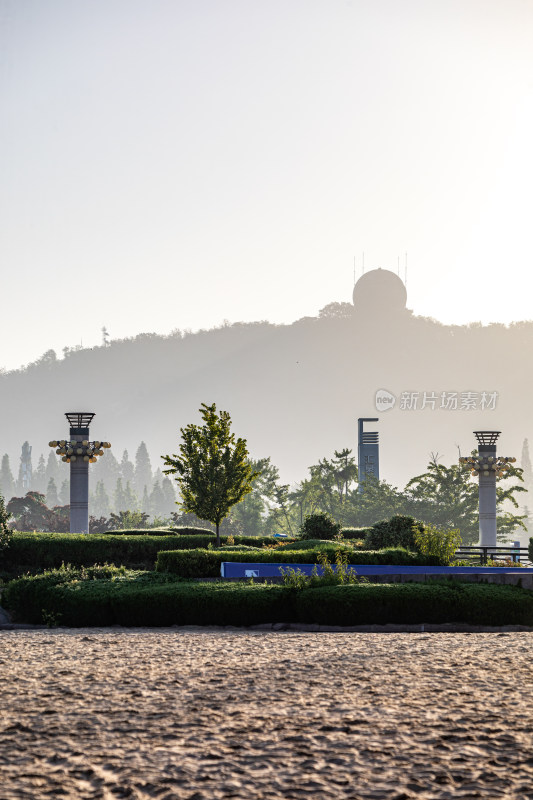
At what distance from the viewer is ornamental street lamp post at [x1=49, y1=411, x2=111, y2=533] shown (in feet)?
107

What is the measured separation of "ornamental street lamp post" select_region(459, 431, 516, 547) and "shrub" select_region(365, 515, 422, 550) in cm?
1035

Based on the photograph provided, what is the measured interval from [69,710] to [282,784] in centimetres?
254

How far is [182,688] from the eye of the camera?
801cm

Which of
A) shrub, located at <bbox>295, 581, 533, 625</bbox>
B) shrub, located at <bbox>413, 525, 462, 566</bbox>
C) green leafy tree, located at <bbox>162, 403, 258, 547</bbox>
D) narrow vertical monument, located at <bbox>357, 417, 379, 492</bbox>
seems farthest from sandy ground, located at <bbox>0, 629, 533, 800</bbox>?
narrow vertical monument, located at <bbox>357, 417, 379, 492</bbox>

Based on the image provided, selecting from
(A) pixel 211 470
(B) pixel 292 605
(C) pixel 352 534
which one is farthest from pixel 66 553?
(C) pixel 352 534

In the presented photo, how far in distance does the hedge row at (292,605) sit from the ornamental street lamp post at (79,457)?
1730 cm

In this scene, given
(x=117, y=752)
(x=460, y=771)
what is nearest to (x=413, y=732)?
(x=460, y=771)

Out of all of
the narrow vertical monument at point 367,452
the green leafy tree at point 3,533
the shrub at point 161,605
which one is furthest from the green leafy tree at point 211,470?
the narrow vertical monument at point 367,452

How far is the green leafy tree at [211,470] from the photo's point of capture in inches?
964

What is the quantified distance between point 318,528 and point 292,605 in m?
13.9

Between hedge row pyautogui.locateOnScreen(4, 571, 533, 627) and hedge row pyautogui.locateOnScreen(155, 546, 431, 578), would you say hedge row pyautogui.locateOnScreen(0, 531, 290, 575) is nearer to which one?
hedge row pyautogui.locateOnScreen(155, 546, 431, 578)

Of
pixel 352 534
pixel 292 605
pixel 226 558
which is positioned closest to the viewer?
pixel 292 605

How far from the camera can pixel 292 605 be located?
15.0m

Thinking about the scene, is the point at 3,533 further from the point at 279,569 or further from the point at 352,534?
the point at 352,534
